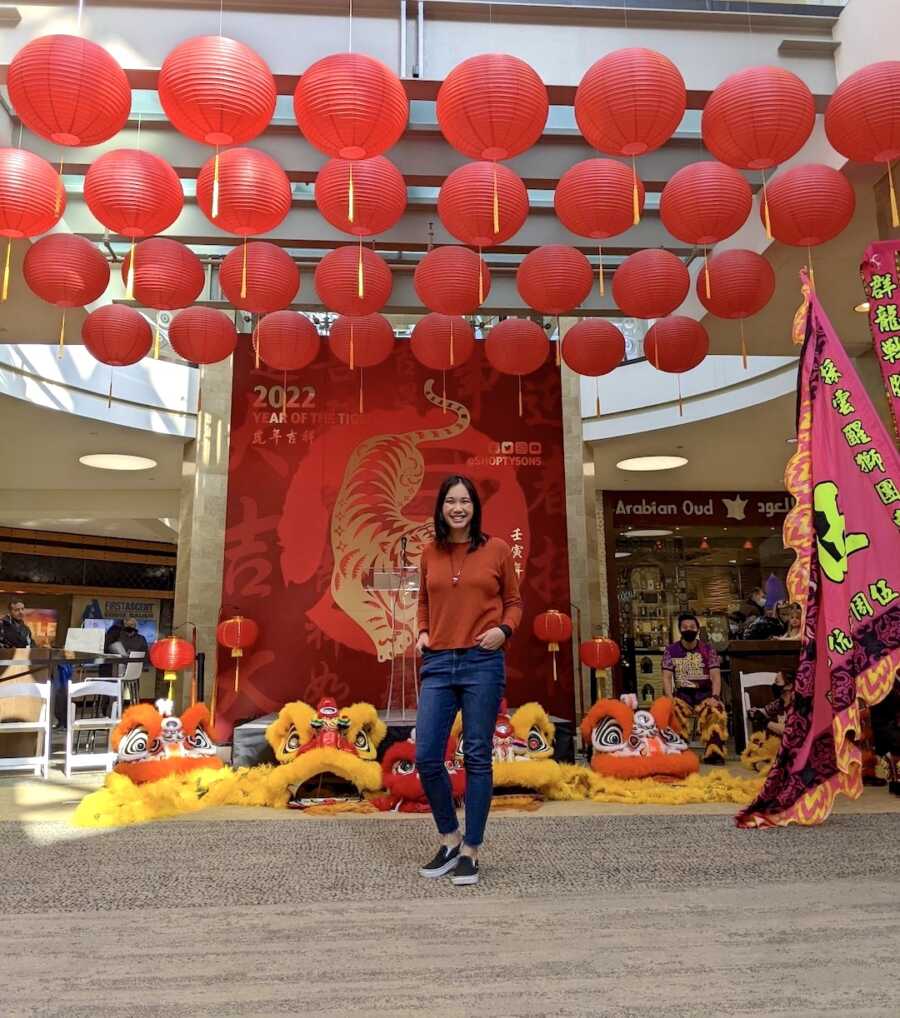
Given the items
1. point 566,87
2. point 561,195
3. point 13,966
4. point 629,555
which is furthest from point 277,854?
point 629,555

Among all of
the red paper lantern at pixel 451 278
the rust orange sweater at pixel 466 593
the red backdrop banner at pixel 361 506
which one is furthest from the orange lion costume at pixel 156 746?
the red paper lantern at pixel 451 278

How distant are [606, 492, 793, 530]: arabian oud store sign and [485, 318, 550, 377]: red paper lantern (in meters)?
6.48

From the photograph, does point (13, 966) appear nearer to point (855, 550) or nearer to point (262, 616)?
point (855, 550)

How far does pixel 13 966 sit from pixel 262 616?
14.6 feet

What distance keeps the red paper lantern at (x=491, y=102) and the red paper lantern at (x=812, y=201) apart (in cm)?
128

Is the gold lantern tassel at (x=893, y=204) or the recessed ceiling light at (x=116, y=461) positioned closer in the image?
the gold lantern tassel at (x=893, y=204)

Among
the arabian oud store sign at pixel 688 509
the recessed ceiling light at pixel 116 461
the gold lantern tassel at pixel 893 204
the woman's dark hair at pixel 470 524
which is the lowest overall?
the woman's dark hair at pixel 470 524

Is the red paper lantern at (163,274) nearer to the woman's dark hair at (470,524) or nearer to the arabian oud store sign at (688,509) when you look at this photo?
the woman's dark hair at (470,524)

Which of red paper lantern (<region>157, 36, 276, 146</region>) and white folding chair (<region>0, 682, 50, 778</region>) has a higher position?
red paper lantern (<region>157, 36, 276, 146</region>)

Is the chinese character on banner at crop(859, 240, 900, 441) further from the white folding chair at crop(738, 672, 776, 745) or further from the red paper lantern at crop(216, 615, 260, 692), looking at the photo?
the red paper lantern at crop(216, 615, 260, 692)

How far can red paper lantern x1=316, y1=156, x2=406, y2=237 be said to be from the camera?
4.00 m

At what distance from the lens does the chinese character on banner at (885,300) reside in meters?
3.32

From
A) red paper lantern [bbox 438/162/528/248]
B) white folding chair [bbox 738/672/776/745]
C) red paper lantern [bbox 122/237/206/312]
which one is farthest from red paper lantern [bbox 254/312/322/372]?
white folding chair [bbox 738/672/776/745]

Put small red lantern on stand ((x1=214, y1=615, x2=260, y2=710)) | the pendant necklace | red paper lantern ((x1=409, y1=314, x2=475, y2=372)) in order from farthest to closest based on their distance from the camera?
small red lantern on stand ((x1=214, y1=615, x2=260, y2=710)) → red paper lantern ((x1=409, y1=314, x2=475, y2=372)) → the pendant necklace
